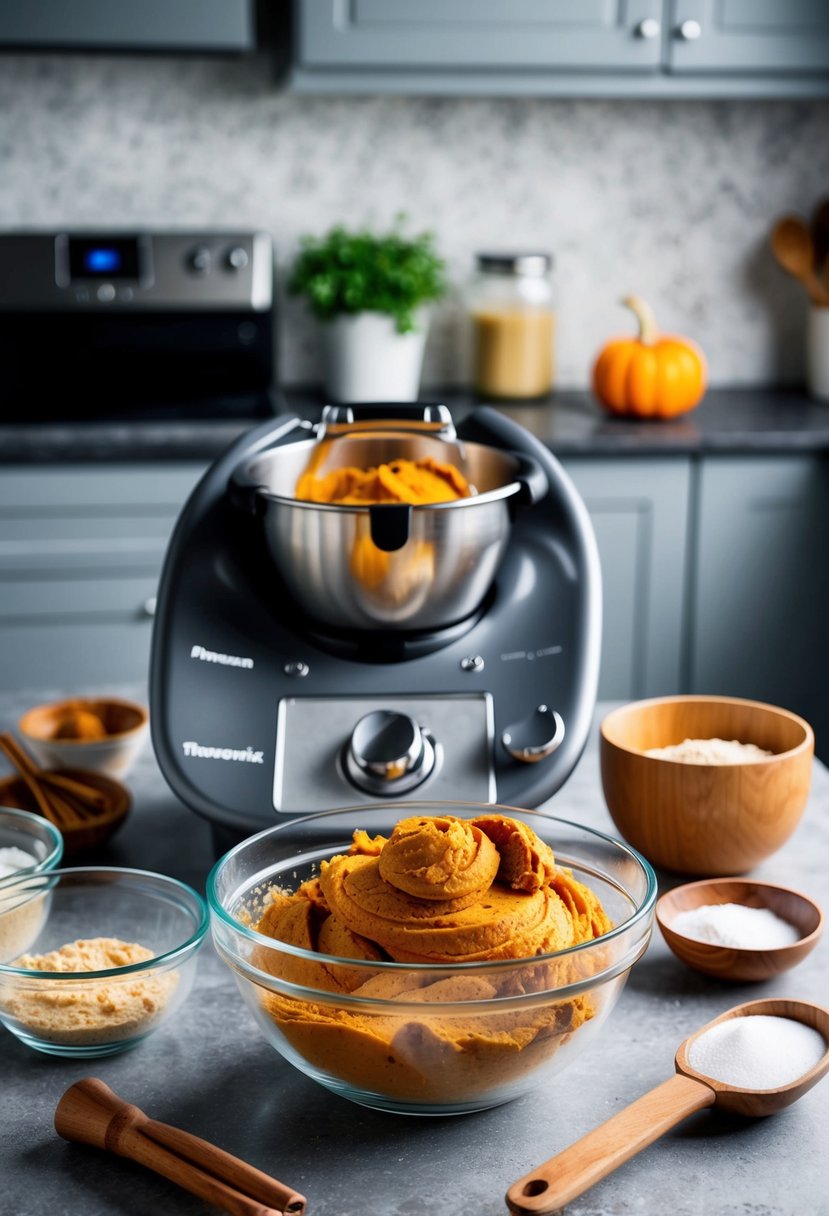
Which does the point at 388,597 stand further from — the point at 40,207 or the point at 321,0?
the point at 40,207

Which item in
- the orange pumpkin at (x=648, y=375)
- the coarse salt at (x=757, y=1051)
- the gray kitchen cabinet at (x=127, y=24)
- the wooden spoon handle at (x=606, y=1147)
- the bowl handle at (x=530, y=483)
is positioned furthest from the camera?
the orange pumpkin at (x=648, y=375)

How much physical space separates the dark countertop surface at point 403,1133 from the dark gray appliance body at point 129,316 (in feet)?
6.19

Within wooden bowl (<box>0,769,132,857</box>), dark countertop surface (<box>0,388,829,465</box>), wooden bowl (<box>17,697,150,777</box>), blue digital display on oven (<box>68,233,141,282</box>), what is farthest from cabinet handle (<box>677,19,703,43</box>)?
wooden bowl (<box>0,769,132,857</box>)

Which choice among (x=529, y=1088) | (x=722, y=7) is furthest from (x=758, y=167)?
(x=529, y=1088)

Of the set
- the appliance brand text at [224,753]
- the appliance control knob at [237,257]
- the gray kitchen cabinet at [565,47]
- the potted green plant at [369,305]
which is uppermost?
the gray kitchen cabinet at [565,47]

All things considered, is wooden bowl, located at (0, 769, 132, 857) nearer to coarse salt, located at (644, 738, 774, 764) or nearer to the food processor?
the food processor

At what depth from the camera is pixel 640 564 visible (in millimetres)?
2482

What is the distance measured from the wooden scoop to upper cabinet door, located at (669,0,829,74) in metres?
2.14

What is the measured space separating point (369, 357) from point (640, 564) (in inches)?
25.4

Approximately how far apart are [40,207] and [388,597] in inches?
81.2

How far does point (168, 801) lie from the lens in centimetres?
114

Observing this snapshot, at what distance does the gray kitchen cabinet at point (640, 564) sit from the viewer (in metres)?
2.44

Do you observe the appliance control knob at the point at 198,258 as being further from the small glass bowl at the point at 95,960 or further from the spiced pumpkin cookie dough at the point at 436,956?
the spiced pumpkin cookie dough at the point at 436,956

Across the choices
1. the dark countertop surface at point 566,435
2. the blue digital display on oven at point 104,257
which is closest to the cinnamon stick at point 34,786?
the dark countertop surface at point 566,435
